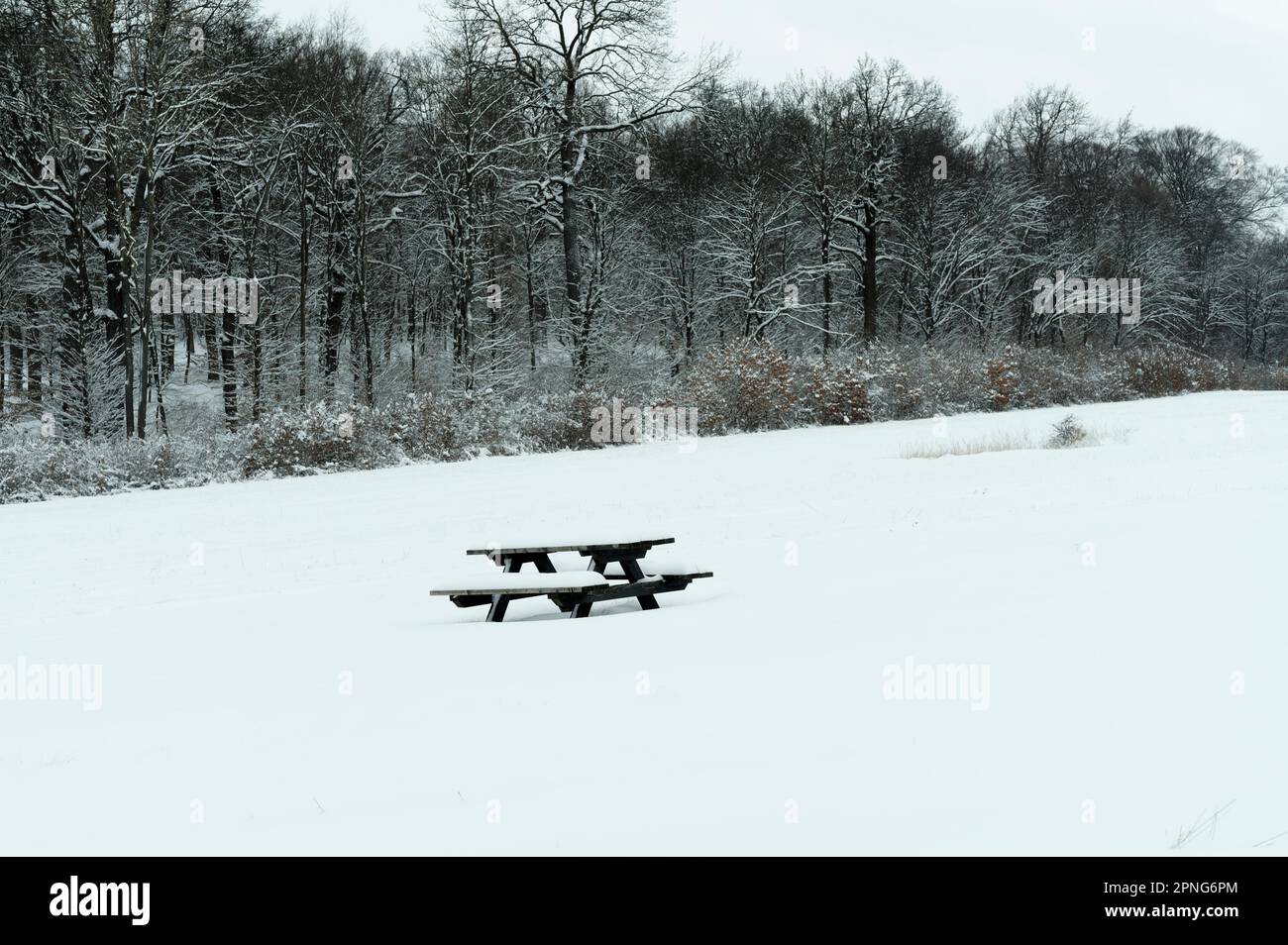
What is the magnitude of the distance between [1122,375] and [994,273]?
12625 millimetres

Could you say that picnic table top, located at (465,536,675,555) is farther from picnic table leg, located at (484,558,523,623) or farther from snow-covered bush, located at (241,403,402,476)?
snow-covered bush, located at (241,403,402,476)

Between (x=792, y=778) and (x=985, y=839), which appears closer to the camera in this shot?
(x=985, y=839)

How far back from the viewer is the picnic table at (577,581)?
7566mm

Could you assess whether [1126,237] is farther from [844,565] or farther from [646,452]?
[844,565]

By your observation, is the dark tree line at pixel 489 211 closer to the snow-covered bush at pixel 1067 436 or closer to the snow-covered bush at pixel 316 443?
the snow-covered bush at pixel 316 443

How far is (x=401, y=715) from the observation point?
496 centimetres

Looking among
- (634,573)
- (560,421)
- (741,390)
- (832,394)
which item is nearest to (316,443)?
(560,421)

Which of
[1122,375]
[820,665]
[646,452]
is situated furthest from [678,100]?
[820,665]

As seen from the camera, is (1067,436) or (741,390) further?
(741,390)

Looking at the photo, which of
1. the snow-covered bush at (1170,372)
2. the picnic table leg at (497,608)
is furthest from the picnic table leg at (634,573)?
the snow-covered bush at (1170,372)

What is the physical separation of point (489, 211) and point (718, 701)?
31658mm

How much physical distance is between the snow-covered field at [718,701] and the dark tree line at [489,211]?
15.7 meters

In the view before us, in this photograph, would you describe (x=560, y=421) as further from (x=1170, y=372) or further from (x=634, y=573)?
(x=1170, y=372)

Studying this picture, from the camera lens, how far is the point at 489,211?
3456cm
